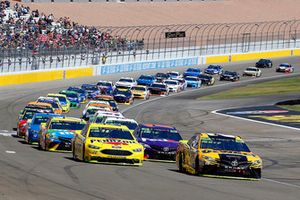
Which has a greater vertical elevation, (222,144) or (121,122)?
(222,144)

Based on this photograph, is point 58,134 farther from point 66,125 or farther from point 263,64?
point 263,64

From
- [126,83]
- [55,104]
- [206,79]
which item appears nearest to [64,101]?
[55,104]

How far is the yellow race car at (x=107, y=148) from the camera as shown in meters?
25.6

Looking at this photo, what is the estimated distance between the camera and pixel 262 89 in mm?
83250

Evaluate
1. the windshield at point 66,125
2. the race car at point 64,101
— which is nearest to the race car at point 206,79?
the race car at point 64,101

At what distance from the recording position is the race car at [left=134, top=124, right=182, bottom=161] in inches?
1147

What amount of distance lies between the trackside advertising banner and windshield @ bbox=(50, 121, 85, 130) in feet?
193

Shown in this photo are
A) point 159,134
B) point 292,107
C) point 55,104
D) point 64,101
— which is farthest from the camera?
point 292,107

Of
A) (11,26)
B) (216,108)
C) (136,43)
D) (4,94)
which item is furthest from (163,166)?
(136,43)

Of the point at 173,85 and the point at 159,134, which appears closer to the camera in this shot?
the point at 159,134

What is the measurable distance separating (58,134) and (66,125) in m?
1.04

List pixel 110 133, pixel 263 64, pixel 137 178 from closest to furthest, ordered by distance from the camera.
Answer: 1. pixel 137 178
2. pixel 110 133
3. pixel 263 64

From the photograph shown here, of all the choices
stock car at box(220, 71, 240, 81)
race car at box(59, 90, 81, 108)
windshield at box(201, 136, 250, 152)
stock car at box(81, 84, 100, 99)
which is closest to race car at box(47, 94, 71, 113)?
race car at box(59, 90, 81, 108)

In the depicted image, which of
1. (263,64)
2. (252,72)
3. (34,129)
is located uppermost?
(34,129)
